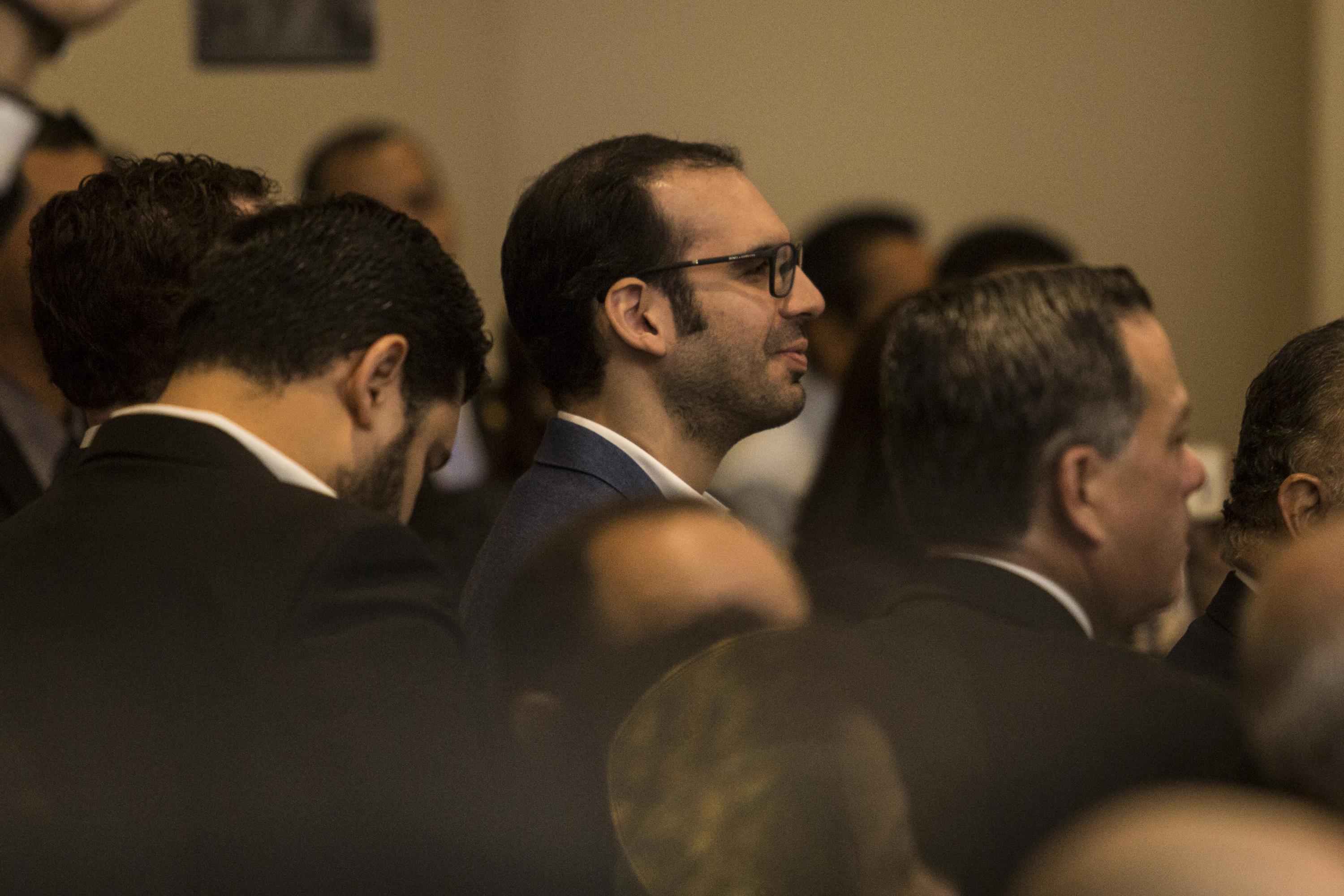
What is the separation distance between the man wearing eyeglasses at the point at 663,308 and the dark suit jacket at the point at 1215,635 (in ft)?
1.90

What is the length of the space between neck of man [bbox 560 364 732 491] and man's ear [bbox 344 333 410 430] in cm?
52

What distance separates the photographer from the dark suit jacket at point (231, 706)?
120 cm

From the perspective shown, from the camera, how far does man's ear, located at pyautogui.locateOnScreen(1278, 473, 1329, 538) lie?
1718 mm

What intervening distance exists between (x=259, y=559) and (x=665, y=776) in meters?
0.38

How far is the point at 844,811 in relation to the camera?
42.3 inches

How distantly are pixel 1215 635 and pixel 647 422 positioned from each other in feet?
2.35

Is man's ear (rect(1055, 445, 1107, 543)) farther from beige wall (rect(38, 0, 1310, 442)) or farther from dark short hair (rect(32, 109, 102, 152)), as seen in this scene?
beige wall (rect(38, 0, 1310, 442))

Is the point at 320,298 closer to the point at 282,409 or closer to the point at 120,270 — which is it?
the point at 282,409

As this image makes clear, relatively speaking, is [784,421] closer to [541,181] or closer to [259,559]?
[541,181]

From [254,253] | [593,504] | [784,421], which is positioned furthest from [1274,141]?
[254,253]

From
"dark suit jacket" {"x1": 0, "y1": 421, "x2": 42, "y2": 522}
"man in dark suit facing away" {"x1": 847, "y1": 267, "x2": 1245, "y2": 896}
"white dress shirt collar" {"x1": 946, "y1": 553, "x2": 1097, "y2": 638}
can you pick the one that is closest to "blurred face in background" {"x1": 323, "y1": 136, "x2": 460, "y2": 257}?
"dark suit jacket" {"x1": 0, "y1": 421, "x2": 42, "y2": 522}

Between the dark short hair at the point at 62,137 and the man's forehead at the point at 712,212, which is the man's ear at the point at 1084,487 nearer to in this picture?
the man's forehead at the point at 712,212

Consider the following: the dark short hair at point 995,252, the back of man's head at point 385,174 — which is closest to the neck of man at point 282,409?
the back of man's head at point 385,174

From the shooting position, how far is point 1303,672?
38.1 inches
